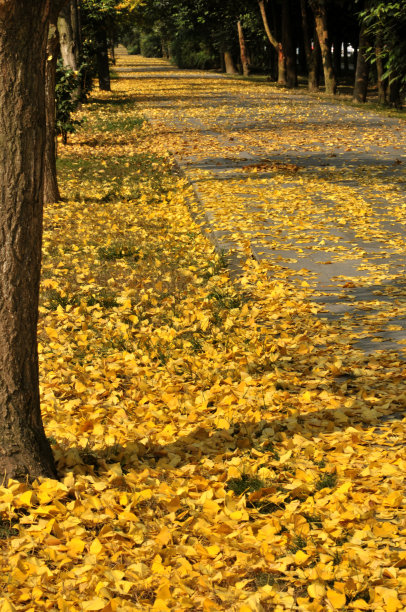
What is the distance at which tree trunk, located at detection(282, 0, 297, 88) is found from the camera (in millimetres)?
31750

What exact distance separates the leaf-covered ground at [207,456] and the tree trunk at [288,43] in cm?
2686

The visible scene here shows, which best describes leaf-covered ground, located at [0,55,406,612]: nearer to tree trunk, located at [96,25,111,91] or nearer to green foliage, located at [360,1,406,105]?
green foliage, located at [360,1,406,105]

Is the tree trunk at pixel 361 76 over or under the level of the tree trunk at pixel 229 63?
under

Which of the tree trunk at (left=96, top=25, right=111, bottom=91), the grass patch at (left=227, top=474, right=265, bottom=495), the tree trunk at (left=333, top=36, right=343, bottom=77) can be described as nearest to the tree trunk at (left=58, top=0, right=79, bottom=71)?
the tree trunk at (left=96, top=25, right=111, bottom=91)

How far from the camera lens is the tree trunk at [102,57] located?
31.2 meters

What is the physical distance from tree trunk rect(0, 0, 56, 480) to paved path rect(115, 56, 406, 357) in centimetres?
272

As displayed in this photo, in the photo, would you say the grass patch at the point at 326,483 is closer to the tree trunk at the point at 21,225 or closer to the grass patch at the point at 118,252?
the tree trunk at the point at 21,225

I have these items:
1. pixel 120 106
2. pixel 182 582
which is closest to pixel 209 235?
pixel 182 582

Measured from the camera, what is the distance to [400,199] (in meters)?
10.5

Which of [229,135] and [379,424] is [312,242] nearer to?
[379,424]

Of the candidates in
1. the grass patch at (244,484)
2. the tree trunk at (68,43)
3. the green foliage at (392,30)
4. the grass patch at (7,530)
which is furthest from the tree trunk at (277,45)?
the grass patch at (7,530)

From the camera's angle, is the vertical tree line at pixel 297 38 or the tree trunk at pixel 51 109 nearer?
the tree trunk at pixel 51 109

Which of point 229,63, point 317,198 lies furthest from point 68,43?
point 229,63

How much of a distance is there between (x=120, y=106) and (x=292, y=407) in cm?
2370
